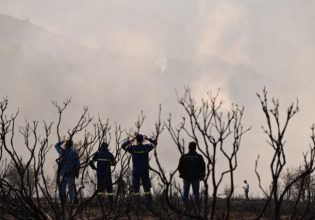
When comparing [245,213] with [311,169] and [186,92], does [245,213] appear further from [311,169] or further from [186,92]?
[311,169]

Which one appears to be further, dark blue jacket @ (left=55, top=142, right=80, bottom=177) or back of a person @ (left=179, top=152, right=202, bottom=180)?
back of a person @ (left=179, top=152, right=202, bottom=180)

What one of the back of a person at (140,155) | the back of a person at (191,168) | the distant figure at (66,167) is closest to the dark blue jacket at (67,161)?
the distant figure at (66,167)

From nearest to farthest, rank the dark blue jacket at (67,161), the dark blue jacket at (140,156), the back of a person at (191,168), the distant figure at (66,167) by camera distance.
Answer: the distant figure at (66,167)
the dark blue jacket at (67,161)
the back of a person at (191,168)
the dark blue jacket at (140,156)

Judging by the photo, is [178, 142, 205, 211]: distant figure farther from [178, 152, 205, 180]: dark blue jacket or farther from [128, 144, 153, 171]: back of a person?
[128, 144, 153, 171]: back of a person

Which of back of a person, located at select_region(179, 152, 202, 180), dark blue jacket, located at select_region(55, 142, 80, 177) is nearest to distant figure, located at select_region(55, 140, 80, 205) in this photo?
dark blue jacket, located at select_region(55, 142, 80, 177)

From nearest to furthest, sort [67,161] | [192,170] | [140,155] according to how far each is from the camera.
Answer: [67,161]
[192,170]
[140,155]

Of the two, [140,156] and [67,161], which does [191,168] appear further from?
[67,161]

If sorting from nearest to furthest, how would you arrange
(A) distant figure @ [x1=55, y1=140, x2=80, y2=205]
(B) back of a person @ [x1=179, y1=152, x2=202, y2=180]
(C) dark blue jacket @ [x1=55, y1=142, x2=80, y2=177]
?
1. (A) distant figure @ [x1=55, y1=140, x2=80, y2=205]
2. (C) dark blue jacket @ [x1=55, y1=142, x2=80, y2=177]
3. (B) back of a person @ [x1=179, y1=152, x2=202, y2=180]

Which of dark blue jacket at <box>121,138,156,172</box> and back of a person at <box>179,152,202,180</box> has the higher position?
dark blue jacket at <box>121,138,156,172</box>

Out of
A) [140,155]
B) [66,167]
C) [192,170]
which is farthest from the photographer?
[140,155]

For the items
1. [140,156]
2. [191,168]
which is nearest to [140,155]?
[140,156]

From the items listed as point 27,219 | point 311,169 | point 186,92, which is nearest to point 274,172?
point 311,169

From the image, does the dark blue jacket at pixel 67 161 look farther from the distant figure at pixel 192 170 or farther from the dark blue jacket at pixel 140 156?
the distant figure at pixel 192 170

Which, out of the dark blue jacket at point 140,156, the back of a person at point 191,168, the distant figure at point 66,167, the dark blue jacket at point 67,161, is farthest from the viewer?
the dark blue jacket at point 140,156
